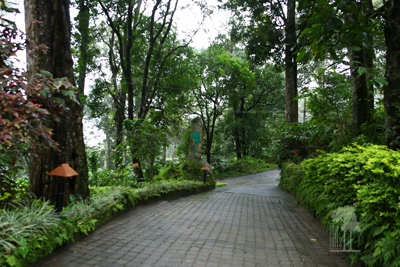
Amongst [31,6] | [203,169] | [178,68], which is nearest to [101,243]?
[31,6]

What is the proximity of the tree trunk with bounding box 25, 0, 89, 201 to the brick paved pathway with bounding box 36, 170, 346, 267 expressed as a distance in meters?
1.25

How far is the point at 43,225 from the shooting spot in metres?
3.41

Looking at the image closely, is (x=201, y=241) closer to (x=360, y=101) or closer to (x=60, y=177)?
(x=60, y=177)

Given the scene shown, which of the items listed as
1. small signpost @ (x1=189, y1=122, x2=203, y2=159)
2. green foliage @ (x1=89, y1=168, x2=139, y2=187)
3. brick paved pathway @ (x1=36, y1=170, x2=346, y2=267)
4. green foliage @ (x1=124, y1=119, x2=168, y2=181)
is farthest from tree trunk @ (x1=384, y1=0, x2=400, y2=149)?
small signpost @ (x1=189, y1=122, x2=203, y2=159)

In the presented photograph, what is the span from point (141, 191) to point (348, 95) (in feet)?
26.4

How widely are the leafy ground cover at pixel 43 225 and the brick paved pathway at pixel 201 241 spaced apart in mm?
196

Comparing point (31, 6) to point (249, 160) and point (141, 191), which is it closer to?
point (141, 191)

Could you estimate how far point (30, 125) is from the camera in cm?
292

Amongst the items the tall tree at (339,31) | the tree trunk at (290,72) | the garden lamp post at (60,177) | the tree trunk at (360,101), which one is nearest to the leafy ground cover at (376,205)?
the tall tree at (339,31)

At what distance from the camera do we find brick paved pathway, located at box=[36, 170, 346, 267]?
137 inches

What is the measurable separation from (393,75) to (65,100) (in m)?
6.03

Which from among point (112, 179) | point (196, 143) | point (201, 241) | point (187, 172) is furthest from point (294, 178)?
point (112, 179)

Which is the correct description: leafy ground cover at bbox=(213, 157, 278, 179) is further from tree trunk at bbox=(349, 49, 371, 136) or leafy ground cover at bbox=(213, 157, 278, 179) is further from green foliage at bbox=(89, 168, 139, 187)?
tree trunk at bbox=(349, 49, 371, 136)

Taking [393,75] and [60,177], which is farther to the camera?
[393,75]
